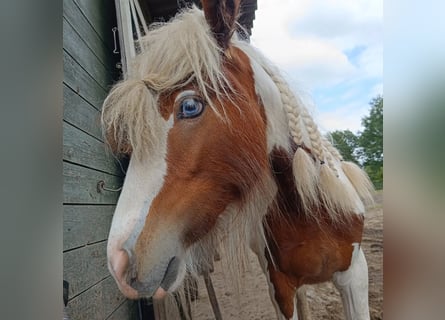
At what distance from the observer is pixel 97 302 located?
747 millimetres

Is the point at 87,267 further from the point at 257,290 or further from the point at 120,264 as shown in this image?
the point at 257,290

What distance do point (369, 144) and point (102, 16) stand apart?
2.33 feet

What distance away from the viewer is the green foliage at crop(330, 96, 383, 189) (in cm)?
76

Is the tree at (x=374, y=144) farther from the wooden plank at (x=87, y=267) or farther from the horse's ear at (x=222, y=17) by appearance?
the wooden plank at (x=87, y=267)

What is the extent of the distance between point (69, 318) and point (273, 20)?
82cm

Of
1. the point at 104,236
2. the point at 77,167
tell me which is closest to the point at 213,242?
the point at 104,236

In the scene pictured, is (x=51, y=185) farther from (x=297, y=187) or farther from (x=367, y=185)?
(x=367, y=185)

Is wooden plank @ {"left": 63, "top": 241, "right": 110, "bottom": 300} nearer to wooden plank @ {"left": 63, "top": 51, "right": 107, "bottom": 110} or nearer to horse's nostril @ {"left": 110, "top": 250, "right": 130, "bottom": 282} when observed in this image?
horse's nostril @ {"left": 110, "top": 250, "right": 130, "bottom": 282}

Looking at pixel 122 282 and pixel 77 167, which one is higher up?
pixel 77 167

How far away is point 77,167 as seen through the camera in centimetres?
72

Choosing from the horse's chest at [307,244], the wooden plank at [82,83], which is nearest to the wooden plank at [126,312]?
the horse's chest at [307,244]

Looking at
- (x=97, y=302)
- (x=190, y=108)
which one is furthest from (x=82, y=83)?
(x=97, y=302)

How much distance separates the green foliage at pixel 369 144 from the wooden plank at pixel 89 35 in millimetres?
579

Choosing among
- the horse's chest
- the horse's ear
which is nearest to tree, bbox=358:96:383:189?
the horse's chest
